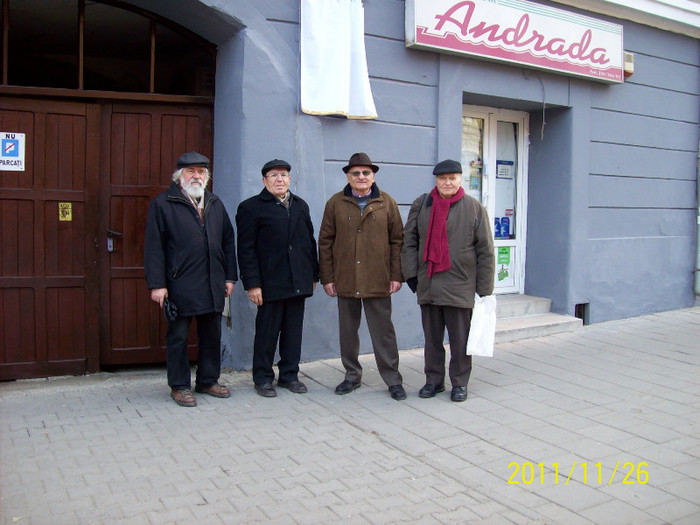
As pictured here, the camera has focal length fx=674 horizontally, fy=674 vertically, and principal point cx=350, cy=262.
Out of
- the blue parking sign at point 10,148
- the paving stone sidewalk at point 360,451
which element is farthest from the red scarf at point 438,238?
the blue parking sign at point 10,148

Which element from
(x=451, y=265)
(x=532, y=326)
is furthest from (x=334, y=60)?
(x=532, y=326)

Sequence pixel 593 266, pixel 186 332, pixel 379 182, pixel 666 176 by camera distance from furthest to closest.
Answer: pixel 666 176, pixel 593 266, pixel 379 182, pixel 186 332

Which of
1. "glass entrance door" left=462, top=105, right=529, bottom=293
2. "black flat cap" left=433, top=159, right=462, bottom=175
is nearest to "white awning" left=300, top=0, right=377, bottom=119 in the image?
"black flat cap" left=433, top=159, right=462, bottom=175

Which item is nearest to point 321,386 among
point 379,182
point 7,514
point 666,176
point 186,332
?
point 186,332

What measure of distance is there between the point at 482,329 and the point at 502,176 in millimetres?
3459

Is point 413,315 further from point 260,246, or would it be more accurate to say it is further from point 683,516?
point 683,516

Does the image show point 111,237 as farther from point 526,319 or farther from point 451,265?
point 526,319

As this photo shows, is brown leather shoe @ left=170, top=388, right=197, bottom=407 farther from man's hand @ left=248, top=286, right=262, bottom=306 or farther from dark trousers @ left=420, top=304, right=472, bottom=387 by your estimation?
dark trousers @ left=420, top=304, right=472, bottom=387

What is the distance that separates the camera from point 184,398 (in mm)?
4855

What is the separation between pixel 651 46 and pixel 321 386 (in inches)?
242

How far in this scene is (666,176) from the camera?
8586 millimetres

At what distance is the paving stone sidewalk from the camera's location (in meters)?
3.29

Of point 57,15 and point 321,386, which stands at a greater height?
point 57,15

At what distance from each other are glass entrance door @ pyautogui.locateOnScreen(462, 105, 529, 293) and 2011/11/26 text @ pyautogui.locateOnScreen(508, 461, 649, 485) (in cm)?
423
